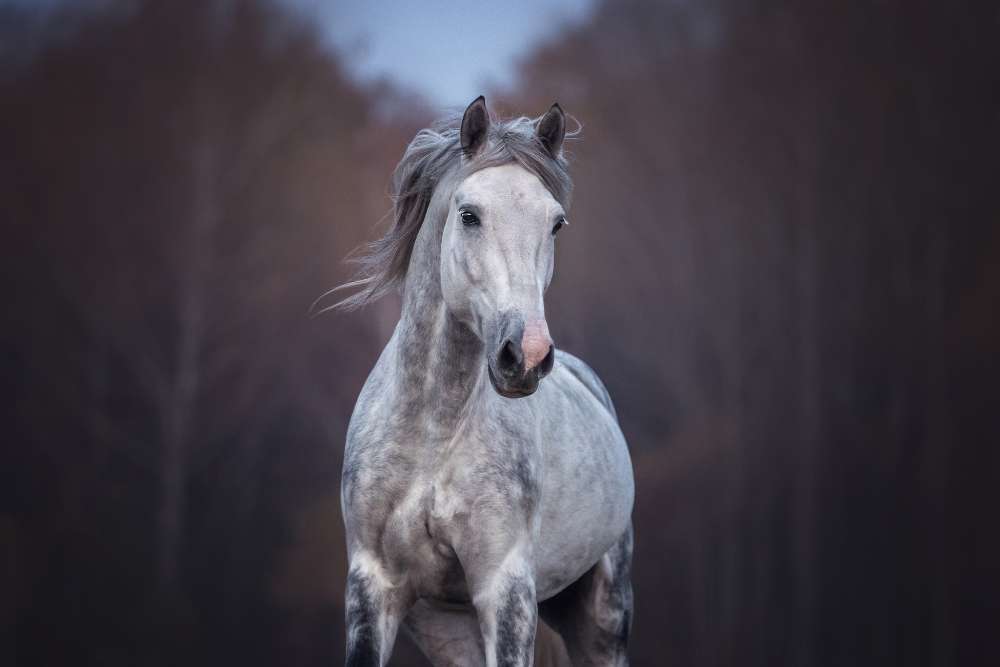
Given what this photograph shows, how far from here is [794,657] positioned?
1014 cm

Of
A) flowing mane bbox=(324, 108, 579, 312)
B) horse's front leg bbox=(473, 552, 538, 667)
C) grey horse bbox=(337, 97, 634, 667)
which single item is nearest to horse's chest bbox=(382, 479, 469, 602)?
grey horse bbox=(337, 97, 634, 667)

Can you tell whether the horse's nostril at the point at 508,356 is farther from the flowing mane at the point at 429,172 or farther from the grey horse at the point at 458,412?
the flowing mane at the point at 429,172

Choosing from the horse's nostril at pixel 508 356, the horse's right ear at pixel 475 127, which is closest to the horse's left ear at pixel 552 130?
the horse's right ear at pixel 475 127

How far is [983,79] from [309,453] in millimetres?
7420

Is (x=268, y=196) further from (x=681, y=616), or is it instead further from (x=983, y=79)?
(x=983, y=79)

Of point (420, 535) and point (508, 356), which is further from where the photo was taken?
point (420, 535)

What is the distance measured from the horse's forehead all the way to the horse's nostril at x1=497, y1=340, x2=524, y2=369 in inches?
17.1

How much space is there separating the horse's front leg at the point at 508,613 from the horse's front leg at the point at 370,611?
254 mm

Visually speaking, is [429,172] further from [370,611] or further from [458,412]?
[370,611]

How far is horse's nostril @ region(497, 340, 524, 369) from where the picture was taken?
2.70m

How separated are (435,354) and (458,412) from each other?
0.59 ft

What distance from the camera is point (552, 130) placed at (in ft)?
10.7

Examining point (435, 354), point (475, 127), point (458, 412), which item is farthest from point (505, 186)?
point (458, 412)

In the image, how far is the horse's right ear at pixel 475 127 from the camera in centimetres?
311
